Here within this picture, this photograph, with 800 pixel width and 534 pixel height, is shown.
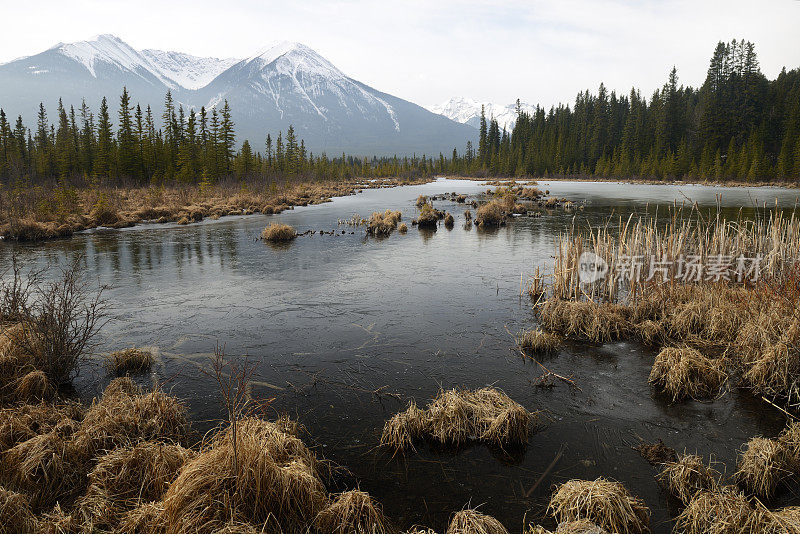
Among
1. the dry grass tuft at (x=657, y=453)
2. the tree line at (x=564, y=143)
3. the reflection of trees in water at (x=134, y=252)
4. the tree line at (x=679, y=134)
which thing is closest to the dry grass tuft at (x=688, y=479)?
the dry grass tuft at (x=657, y=453)

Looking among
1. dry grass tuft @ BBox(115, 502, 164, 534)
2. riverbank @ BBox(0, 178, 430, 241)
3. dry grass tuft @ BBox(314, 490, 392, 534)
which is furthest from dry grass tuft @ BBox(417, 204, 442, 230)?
dry grass tuft @ BBox(115, 502, 164, 534)

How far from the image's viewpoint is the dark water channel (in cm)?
554

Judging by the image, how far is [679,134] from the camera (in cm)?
9712

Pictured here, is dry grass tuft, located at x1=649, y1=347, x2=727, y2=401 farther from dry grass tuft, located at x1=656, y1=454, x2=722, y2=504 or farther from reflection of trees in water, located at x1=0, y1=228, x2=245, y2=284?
reflection of trees in water, located at x1=0, y1=228, x2=245, y2=284

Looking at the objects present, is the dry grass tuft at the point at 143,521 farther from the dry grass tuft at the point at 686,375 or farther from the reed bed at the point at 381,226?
the reed bed at the point at 381,226

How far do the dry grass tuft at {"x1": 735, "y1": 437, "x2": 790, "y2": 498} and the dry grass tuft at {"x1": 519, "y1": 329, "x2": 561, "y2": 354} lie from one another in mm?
4137

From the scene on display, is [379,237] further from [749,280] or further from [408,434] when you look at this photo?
[408,434]

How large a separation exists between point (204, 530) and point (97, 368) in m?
6.43

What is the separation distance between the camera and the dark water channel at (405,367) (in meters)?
5.54

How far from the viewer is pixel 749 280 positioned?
11422 mm

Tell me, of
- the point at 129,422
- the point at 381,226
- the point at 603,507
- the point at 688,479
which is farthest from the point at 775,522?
the point at 381,226

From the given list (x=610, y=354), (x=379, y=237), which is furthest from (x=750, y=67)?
(x=610, y=354)

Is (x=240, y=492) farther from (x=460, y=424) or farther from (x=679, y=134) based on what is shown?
(x=679, y=134)

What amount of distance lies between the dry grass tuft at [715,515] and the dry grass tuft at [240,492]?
12.7 feet
